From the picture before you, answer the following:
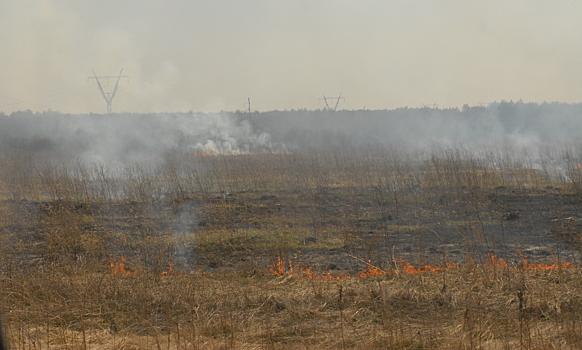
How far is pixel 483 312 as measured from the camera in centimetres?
614

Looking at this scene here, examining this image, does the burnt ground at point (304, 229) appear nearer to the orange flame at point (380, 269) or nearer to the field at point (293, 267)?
the field at point (293, 267)

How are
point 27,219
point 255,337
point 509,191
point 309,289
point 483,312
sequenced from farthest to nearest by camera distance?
point 509,191, point 27,219, point 309,289, point 483,312, point 255,337

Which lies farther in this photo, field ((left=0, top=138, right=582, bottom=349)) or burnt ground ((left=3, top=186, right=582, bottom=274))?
burnt ground ((left=3, top=186, right=582, bottom=274))

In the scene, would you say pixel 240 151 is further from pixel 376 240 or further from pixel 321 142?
pixel 376 240

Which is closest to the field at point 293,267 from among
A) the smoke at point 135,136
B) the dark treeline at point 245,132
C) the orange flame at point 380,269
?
the orange flame at point 380,269

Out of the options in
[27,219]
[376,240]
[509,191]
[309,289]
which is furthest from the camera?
[509,191]

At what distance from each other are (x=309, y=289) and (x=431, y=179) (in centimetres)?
A: 1189

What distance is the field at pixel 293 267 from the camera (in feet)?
18.6

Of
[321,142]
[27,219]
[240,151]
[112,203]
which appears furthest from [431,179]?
[321,142]

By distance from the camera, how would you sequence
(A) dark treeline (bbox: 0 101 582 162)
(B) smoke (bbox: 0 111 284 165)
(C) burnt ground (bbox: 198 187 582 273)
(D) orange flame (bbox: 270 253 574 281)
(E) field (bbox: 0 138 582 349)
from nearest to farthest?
1. (E) field (bbox: 0 138 582 349)
2. (D) orange flame (bbox: 270 253 574 281)
3. (C) burnt ground (bbox: 198 187 582 273)
4. (B) smoke (bbox: 0 111 284 165)
5. (A) dark treeline (bbox: 0 101 582 162)

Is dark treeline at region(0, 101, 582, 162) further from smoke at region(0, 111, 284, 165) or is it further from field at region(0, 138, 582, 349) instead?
field at region(0, 138, 582, 349)

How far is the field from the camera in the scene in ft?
18.6

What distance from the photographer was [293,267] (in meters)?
9.87

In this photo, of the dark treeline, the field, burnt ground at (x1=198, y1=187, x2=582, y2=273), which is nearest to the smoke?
the dark treeline
